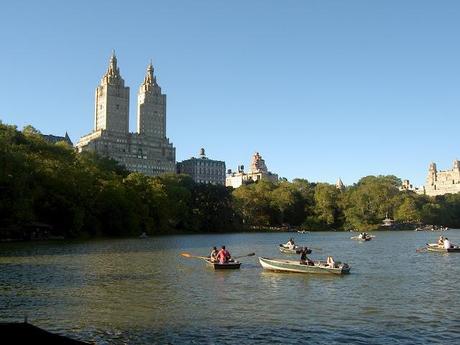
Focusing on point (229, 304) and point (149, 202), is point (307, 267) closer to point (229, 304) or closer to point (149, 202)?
point (229, 304)

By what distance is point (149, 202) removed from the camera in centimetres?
10006

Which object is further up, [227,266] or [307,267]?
[307,267]

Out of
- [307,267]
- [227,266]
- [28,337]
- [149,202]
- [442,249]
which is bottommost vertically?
[227,266]

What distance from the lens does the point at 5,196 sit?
61.3m

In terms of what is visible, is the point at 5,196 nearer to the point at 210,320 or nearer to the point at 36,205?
the point at 36,205

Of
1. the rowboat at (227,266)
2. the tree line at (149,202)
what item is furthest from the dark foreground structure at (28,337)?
the tree line at (149,202)

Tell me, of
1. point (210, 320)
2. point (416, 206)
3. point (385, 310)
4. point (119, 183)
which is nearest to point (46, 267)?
point (210, 320)

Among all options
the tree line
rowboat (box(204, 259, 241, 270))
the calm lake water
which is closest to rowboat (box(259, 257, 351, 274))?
the calm lake water

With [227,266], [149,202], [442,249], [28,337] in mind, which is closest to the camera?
[28,337]

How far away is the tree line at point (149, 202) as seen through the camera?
222 feet

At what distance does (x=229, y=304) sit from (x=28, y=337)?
15726 millimetres

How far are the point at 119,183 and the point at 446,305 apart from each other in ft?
247

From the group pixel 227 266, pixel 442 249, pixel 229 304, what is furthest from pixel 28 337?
pixel 442 249

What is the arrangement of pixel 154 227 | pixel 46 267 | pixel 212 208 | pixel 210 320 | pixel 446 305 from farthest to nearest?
pixel 212 208, pixel 154 227, pixel 46 267, pixel 446 305, pixel 210 320
